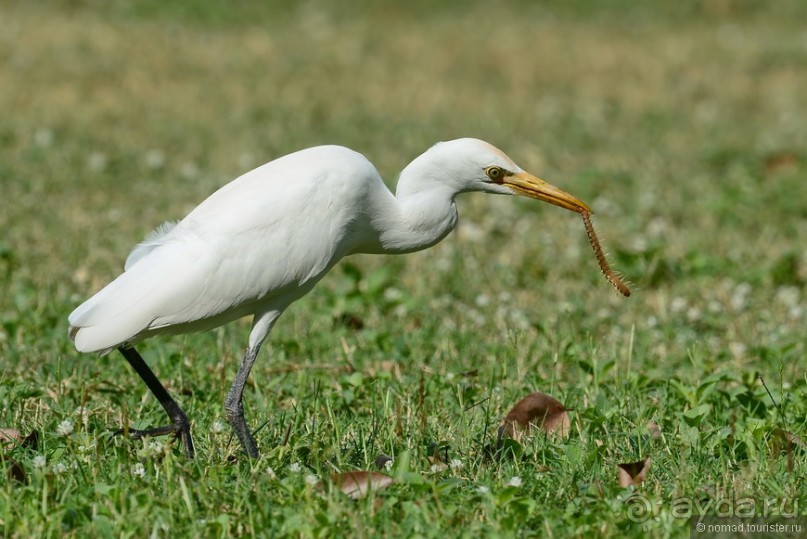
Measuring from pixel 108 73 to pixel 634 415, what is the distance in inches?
308

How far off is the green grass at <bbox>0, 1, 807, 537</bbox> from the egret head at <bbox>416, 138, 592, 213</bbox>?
2.41 ft

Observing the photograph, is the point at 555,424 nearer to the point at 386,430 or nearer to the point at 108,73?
the point at 386,430

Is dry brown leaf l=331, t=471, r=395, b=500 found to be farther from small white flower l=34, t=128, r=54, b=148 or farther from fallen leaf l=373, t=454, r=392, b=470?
small white flower l=34, t=128, r=54, b=148

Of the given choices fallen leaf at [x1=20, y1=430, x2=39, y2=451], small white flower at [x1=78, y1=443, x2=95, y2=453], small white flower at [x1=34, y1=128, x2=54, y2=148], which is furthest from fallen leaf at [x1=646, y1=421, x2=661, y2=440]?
small white flower at [x1=34, y1=128, x2=54, y2=148]

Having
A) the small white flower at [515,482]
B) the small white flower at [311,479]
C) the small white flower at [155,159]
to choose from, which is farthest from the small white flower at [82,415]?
the small white flower at [155,159]

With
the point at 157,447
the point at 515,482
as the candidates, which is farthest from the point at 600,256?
the point at 157,447

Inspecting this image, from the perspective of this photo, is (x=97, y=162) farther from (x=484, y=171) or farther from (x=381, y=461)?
(x=381, y=461)

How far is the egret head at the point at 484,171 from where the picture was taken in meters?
3.94

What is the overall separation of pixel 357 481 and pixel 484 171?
1254 millimetres

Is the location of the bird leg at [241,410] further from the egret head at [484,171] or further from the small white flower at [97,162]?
the small white flower at [97,162]

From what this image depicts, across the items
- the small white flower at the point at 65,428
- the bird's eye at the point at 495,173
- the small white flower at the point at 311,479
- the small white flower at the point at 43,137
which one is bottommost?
the small white flower at the point at 311,479

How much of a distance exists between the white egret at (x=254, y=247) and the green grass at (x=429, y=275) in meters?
0.32

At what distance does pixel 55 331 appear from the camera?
5113 millimetres

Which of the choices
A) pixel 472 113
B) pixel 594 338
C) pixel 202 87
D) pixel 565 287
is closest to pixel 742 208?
pixel 565 287
